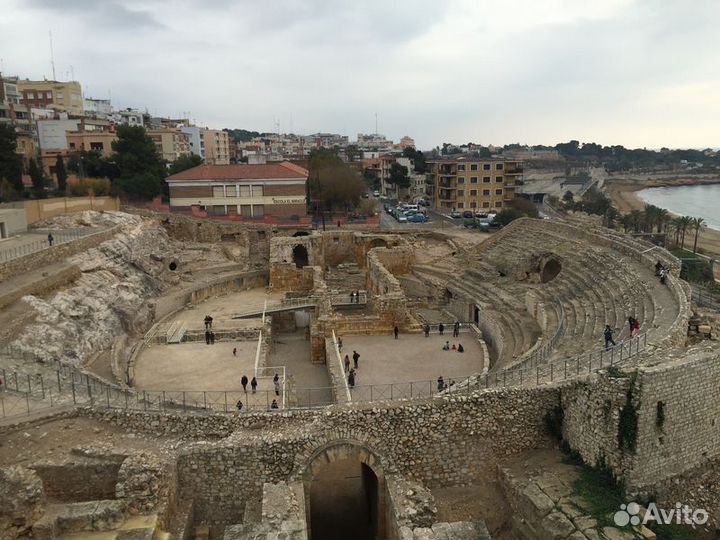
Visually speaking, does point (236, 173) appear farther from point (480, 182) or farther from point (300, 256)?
point (480, 182)

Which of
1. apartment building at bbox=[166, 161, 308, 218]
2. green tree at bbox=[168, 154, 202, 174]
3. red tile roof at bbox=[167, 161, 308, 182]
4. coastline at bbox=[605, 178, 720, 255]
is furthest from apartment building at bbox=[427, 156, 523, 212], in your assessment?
green tree at bbox=[168, 154, 202, 174]

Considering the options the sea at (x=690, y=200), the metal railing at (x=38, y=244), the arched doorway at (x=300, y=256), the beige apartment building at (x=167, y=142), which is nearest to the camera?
the metal railing at (x=38, y=244)

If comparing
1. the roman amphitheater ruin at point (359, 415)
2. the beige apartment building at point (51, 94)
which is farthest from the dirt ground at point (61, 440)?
the beige apartment building at point (51, 94)

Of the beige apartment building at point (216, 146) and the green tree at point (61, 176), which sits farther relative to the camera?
the beige apartment building at point (216, 146)

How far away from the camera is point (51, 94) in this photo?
261 ft

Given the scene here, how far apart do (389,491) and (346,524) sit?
322 centimetres

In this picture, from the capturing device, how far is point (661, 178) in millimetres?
157875

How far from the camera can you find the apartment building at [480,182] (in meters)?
65.8

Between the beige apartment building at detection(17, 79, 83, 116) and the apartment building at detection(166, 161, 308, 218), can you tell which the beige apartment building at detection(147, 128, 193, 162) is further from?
the apartment building at detection(166, 161, 308, 218)

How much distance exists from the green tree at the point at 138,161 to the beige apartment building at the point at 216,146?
51450 millimetres

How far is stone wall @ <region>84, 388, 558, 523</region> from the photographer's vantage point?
12156mm

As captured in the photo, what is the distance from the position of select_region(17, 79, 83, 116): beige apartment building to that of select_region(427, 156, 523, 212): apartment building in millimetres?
53219

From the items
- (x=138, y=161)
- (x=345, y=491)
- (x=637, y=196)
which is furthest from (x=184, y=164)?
(x=637, y=196)

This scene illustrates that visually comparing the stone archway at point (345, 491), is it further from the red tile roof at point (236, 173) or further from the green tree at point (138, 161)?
the green tree at point (138, 161)
